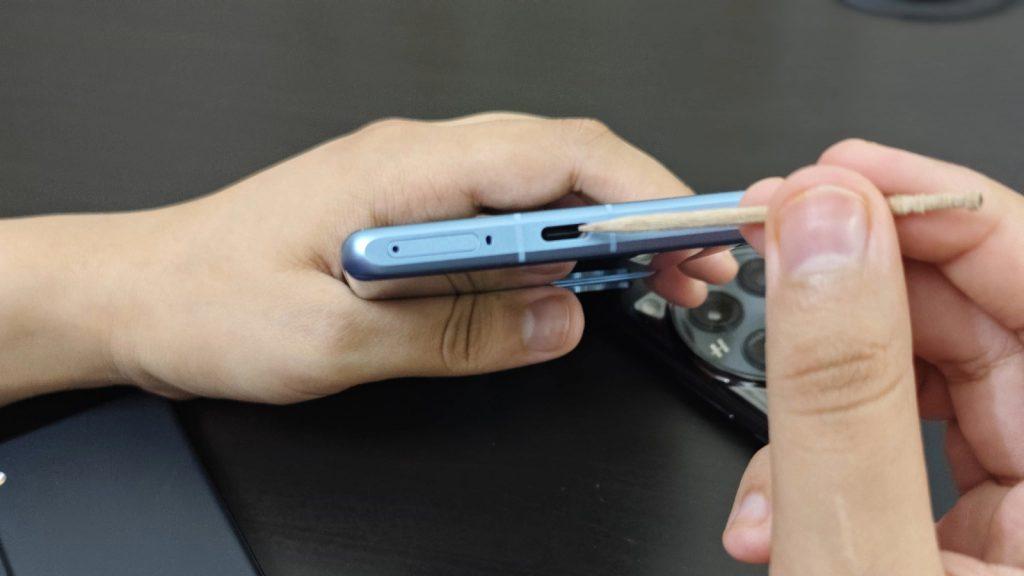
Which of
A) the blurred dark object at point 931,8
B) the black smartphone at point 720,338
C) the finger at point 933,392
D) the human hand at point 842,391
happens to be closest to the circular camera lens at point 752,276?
the black smartphone at point 720,338

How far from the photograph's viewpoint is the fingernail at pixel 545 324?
56 centimetres

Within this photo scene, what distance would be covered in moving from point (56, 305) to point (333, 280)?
22cm

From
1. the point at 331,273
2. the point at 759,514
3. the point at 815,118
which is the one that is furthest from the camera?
the point at 815,118

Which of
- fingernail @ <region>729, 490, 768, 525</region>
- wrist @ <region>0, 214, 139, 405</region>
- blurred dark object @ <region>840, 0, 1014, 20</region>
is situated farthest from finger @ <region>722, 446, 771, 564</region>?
blurred dark object @ <region>840, 0, 1014, 20</region>

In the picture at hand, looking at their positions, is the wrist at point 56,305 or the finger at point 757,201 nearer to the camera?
the finger at point 757,201

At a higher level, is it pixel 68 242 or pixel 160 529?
pixel 68 242

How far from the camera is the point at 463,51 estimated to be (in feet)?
2.79

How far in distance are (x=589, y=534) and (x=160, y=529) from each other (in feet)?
0.81

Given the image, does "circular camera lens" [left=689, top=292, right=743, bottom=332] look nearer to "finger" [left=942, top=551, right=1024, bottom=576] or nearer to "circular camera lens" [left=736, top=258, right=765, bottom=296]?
"circular camera lens" [left=736, top=258, right=765, bottom=296]

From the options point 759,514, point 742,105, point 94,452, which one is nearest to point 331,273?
point 94,452

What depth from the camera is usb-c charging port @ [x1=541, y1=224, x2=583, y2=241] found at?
41 cm

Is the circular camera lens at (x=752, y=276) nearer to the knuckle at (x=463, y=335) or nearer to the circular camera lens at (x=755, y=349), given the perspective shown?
the circular camera lens at (x=755, y=349)

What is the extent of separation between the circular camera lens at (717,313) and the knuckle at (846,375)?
0.87 feet

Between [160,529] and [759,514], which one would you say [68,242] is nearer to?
[160,529]
